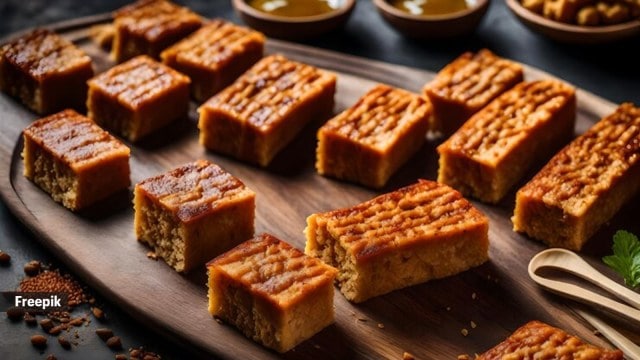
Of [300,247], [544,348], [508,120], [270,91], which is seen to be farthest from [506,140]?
[544,348]

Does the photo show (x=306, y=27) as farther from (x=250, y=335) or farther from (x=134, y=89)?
(x=250, y=335)

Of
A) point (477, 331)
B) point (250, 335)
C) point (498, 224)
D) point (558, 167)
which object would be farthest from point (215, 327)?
point (558, 167)

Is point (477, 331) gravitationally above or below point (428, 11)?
below

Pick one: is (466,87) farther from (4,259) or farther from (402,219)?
(4,259)

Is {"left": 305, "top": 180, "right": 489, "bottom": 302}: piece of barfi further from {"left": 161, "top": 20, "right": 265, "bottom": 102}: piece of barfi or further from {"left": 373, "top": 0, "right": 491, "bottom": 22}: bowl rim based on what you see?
{"left": 373, "top": 0, "right": 491, "bottom": 22}: bowl rim

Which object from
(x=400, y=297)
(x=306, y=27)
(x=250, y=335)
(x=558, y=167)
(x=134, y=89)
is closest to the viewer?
(x=250, y=335)

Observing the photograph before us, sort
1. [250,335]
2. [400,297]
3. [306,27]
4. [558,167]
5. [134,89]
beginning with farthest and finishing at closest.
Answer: [306,27], [134,89], [558,167], [400,297], [250,335]

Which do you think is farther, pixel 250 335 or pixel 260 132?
pixel 260 132
